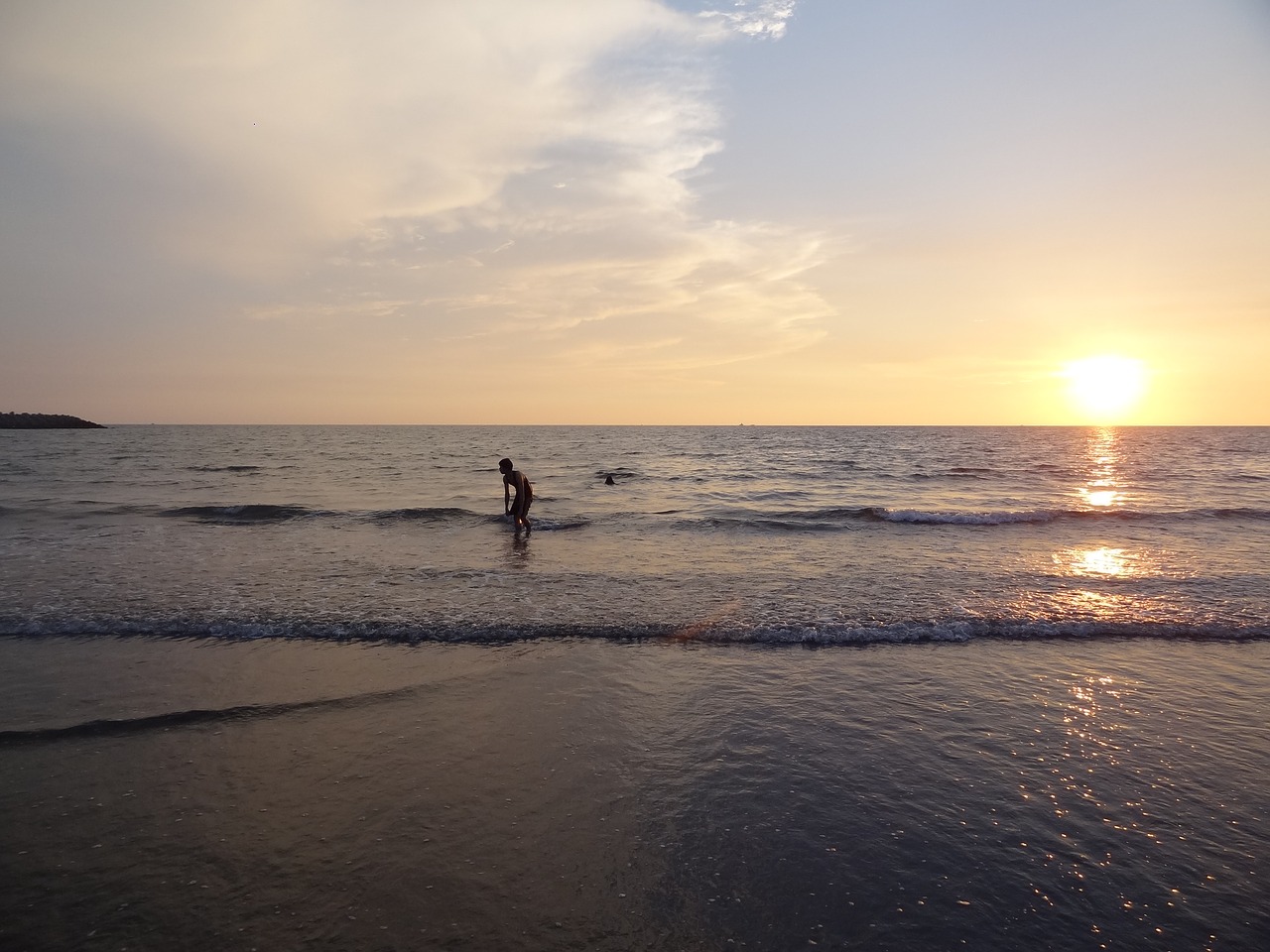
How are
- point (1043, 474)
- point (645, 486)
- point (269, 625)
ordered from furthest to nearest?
point (1043, 474) → point (645, 486) → point (269, 625)

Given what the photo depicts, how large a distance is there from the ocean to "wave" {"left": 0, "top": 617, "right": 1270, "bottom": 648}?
0.06 m

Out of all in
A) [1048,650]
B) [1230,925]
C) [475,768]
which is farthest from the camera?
[1048,650]

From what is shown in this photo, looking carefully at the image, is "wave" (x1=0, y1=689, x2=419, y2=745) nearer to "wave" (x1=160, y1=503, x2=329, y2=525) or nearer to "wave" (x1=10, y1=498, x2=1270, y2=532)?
"wave" (x1=10, y1=498, x2=1270, y2=532)

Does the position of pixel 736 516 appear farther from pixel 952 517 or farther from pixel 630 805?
pixel 630 805

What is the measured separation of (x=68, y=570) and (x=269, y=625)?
23.5 feet

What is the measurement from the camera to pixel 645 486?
116 feet

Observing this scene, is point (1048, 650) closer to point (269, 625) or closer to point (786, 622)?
point (786, 622)

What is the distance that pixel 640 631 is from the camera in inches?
386

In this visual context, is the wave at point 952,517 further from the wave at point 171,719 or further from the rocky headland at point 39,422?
the rocky headland at point 39,422

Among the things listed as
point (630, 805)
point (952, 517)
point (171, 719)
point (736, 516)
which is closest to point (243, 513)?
point (736, 516)

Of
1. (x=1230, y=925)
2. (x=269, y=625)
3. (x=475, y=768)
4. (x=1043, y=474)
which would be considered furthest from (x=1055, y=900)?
(x=1043, y=474)

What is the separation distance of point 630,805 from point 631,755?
2.60 ft

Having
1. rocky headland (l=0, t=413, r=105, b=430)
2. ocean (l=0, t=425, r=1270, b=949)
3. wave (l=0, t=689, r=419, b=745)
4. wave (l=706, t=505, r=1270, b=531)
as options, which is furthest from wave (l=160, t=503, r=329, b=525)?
rocky headland (l=0, t=413, r=105, b=430)

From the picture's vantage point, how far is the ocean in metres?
4.00
